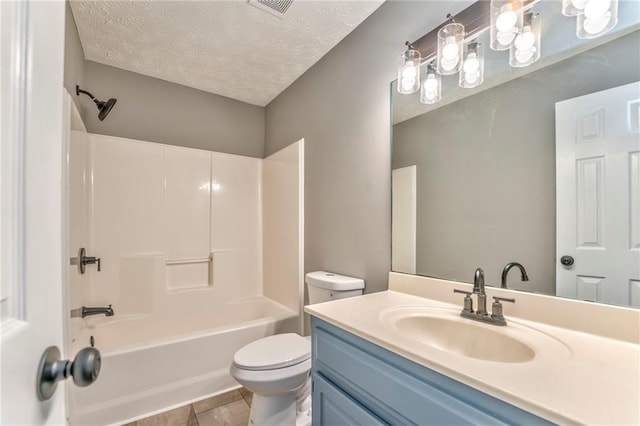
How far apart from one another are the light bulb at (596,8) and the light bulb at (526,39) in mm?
152

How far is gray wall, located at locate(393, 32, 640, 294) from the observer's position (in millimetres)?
981

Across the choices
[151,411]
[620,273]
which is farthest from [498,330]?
[151,411]

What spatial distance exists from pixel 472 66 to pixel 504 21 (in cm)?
18

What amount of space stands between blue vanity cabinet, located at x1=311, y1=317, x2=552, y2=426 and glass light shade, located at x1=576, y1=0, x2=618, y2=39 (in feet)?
3.86

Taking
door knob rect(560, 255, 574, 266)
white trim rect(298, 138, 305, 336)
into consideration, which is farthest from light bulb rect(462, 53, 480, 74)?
white trim rect(298, 138, 305, 336)

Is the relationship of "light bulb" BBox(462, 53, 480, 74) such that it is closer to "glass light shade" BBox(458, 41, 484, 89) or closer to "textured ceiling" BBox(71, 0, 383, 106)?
"glass light shade" BBox(458, 41, 484, 89)

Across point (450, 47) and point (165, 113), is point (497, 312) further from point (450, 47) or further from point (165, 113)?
point (165, 113)

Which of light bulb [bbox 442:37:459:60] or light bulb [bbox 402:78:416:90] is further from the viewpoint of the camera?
light bulb [bbox 402:78:416:90]

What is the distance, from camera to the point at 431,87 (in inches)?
55.2

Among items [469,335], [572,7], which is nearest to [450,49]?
[572,7]

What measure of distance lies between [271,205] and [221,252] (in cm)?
66

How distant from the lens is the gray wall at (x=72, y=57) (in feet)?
5.13

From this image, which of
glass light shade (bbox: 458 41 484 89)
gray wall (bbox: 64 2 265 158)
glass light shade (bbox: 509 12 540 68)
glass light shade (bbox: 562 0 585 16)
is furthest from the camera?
gray wall (bbox: 64 2 265 158)

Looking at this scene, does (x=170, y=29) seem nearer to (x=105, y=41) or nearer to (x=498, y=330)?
(x=105, y=41)
